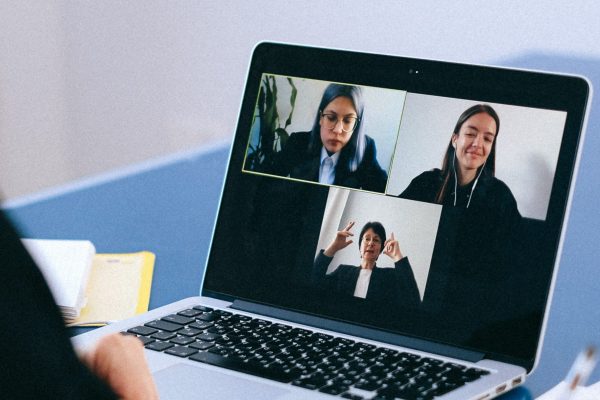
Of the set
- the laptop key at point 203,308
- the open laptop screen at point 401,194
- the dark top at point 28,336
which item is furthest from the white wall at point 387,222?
the dark top at point 28,336

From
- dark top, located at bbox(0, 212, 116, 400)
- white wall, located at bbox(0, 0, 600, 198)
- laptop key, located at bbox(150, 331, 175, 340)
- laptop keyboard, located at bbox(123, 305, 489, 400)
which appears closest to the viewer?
dark top, located at bbox(0, 212, 116, 400)

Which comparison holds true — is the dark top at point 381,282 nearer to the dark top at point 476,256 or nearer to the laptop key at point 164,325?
the dark top at point 476,256

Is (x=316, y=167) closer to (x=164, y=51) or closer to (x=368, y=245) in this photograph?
(x=368, y=245)

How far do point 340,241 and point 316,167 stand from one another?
8 cm

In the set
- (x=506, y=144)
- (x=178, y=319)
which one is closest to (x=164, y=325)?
(x=178, y=319)

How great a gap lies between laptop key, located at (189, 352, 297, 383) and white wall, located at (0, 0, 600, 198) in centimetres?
65

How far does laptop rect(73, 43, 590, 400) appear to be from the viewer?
73 cm

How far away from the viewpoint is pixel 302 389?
676 mm

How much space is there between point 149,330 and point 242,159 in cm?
21

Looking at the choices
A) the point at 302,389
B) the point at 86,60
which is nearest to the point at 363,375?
the point at 302,389

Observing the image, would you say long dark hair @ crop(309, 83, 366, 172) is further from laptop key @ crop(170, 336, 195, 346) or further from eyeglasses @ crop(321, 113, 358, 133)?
laptop key @ crop(170, 336, 195, 346)

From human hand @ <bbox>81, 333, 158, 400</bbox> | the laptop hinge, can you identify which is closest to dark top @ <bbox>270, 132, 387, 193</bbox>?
the laptop hinge

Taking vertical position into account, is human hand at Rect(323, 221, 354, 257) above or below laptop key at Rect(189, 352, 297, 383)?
above

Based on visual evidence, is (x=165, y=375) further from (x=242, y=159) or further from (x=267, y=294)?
(x=242, y=159)
